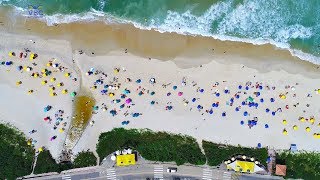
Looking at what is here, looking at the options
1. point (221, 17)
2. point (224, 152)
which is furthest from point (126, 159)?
point (221, 17)

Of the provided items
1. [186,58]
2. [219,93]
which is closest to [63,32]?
[186,58]

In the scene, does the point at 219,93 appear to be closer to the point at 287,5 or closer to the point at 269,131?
the point at 269,131

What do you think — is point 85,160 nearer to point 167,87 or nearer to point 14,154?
point 14,154

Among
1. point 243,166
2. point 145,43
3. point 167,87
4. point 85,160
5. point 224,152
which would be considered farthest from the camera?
point 145,43

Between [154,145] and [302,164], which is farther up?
[154,145]

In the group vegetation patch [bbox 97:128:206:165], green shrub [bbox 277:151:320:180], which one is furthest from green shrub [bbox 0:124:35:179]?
green shrub [bbox 277:151:320:180]
